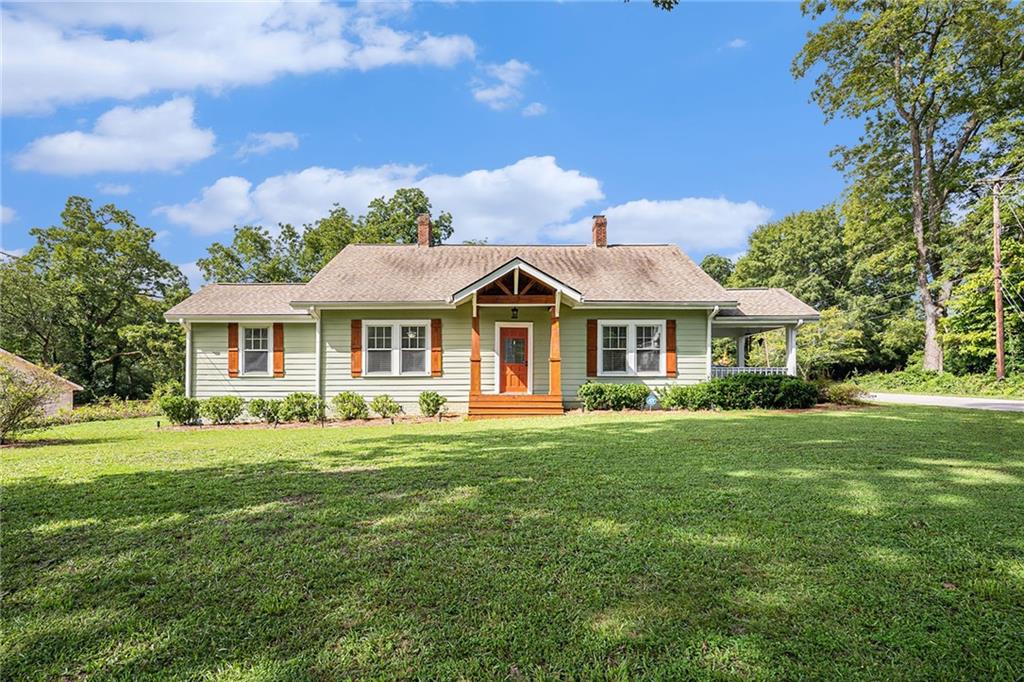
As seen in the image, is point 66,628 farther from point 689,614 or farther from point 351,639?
point 689,614

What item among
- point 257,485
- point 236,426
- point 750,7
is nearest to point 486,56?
point 750,7

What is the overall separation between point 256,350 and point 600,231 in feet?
39.8

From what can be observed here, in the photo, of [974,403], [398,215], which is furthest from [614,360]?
[398,215]

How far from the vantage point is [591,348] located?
46.7 ft

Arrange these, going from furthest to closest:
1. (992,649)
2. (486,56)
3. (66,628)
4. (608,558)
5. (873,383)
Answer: (873,383) < (486,56) < (608,558) < (66,628) < (992,649)

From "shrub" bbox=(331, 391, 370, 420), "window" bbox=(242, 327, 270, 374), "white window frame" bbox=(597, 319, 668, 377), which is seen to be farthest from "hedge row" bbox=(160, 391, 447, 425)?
"white window frame" bbox=(597, 319, 668, 377)

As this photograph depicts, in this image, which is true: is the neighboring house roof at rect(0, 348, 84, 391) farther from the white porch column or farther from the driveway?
the driveway

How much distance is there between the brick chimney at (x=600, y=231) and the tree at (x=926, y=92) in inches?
613

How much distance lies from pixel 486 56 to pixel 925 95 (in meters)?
24.0

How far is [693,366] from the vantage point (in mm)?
14312

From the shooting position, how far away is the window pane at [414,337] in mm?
14164

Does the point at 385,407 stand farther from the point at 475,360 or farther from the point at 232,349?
the point at 232,349

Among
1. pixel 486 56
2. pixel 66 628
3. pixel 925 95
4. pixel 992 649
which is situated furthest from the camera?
pixel 925 95

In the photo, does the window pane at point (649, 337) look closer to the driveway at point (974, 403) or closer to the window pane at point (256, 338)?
the driveway at point (974, 403)
